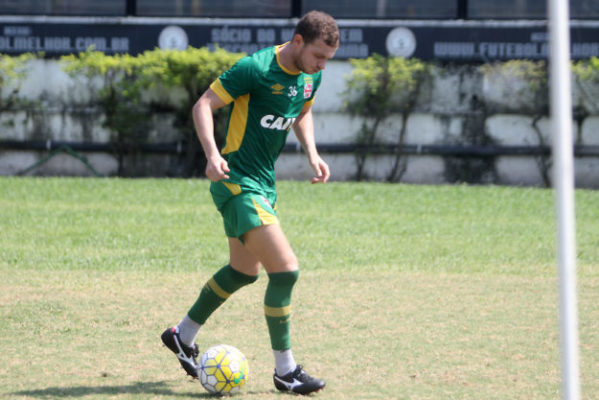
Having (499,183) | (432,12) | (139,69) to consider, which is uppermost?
(432,12)

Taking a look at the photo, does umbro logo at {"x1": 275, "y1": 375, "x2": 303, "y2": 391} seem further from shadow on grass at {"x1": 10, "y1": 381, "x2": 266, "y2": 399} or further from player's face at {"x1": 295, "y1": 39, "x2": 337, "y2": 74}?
player's face at {"x1": 295, "y1": 39, "x2": 337, "y2": 74}

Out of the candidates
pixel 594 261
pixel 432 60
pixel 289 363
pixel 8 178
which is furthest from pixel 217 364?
pixel 432 60

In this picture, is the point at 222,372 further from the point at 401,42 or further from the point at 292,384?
the point at 401,42

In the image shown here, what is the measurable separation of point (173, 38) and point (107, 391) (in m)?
14.6

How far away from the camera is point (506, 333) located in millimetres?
6676

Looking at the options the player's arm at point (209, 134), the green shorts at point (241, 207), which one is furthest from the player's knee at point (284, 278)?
the player's arm at point (209, 134)

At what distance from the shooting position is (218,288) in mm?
5457

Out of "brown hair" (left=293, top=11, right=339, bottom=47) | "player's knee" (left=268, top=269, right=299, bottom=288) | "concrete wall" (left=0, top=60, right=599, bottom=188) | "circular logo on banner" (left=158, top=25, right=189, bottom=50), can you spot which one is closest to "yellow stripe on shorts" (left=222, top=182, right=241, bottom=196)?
"player's knee" (left=268, top=269, right=299, bottom=288)

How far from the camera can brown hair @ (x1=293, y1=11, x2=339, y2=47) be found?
496 cm

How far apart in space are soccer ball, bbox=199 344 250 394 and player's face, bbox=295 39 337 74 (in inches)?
68.4

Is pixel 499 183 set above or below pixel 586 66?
below

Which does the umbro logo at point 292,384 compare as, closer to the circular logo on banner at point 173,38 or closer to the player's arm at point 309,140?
the player's arm at point 309,140

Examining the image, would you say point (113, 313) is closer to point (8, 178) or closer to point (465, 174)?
point (8, 178)

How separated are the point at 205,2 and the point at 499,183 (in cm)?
726
